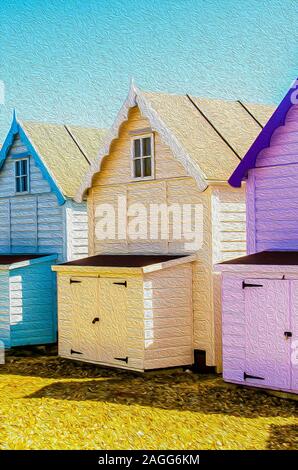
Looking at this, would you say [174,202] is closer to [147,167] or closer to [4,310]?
[147,167]

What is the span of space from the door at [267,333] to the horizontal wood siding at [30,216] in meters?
7.88

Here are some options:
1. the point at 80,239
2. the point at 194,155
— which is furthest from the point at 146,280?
the point at 80,239

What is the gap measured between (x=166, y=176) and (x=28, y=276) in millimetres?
5334

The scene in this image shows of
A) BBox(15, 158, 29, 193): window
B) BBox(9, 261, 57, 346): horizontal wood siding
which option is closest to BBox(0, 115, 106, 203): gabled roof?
BBox(15, 158, 29, 193): window

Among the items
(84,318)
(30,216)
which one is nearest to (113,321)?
(84,318)

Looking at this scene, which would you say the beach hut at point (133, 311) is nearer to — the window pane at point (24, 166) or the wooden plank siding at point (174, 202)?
the wooden plank siding at point (174, 202)

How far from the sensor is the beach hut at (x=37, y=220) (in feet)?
65.9

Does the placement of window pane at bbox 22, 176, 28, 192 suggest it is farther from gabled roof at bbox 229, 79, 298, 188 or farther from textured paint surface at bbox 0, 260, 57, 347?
gabled roof at bbox 229, 79, 298, 188

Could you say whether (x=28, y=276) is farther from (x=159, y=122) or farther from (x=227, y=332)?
(x=227, y=332)

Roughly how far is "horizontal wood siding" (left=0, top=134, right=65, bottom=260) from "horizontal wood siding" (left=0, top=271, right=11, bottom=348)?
5.54 ft

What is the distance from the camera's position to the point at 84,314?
17.4 m

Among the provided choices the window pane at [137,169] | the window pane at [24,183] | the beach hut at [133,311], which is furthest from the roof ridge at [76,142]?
the beach hut at [133,311]

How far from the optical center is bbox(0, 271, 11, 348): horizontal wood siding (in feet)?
65.3

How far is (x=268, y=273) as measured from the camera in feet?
45.2
